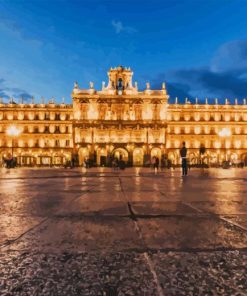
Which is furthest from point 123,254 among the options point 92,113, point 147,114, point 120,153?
point 147,114

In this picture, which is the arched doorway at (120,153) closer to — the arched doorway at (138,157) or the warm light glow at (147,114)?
the arched doorway at (138,157)

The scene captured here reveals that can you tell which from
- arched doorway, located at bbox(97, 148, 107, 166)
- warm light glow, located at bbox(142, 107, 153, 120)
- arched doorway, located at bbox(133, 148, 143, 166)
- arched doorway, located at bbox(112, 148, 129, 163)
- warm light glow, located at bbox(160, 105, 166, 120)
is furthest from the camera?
warm light glow, located at bbox(160, 105, 166, 120)

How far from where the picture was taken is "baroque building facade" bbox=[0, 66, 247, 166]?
67.4 metres

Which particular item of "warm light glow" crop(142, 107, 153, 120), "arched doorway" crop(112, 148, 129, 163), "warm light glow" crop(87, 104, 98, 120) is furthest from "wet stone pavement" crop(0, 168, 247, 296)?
"warm light glow" crop(142, 107, 153, 120)

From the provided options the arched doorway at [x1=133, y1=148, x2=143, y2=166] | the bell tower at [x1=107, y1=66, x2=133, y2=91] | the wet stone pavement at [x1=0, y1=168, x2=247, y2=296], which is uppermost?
the bell tower at [x1=107, y1=66, x2=133, y2=91]

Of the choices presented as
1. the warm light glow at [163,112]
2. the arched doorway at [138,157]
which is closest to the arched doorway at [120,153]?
the arched doorway at [138,157]

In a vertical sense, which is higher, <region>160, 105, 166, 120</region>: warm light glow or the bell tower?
the bell tower

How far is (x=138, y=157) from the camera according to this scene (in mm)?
67062

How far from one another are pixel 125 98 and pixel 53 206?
64593mm

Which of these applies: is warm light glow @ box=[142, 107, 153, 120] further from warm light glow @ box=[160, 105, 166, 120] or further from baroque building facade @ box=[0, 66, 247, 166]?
warm light glow @ box=[160, 105, 166, 120]

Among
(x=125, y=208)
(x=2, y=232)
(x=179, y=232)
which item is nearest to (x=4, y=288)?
(x=2, y=232)

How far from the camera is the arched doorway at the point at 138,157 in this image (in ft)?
218

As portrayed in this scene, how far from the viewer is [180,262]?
2.18 metres

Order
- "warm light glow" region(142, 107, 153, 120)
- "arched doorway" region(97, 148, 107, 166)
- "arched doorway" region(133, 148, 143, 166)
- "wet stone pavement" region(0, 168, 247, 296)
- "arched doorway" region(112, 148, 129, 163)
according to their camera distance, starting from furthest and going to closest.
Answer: "warm light glow" region(142, 107, 153, 120) < "arched doorway" region(112, 148, 129, 163) < "arched doorway" region(133, 148, 143, 166) < "arched doorway" region(97, 148, 107, 166) < "wet stone pavement" region(0, 168, 247, 296)
